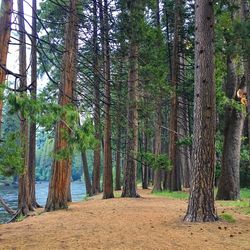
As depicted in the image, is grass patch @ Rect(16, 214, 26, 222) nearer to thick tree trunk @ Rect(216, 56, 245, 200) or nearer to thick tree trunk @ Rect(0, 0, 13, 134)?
thick tree trunk @ Rect(216, 56, 245, 200)

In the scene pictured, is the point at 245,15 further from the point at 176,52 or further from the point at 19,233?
the point at 176,52

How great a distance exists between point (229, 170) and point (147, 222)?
Result: 20.3ft

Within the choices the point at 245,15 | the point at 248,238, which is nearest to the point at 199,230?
the point at 248,238

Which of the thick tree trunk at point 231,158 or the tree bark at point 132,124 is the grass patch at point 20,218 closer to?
the tree bark at point 132,124

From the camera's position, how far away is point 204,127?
8188mm

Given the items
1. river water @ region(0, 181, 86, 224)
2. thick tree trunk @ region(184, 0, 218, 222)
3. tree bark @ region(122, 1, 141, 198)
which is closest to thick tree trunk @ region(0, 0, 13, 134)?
thick tree trunk @ region(184, 0, 218, 222)

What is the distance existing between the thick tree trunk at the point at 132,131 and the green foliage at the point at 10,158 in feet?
32.8

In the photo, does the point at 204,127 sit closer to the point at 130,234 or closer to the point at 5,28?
the point at 130,234

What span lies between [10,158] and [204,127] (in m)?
4.06

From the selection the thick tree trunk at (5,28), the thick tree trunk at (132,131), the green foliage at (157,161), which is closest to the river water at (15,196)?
the thick tree trunk at (132,131)

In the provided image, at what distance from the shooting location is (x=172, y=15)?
74.2ft

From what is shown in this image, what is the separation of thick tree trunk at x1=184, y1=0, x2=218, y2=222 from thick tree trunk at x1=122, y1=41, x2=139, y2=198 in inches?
311

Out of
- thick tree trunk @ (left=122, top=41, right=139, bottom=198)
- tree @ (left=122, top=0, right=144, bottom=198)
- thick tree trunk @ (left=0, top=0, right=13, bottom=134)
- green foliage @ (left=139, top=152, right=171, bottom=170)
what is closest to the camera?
thick tree trunk @ (left=0, top=0, right=13, bottom=134)

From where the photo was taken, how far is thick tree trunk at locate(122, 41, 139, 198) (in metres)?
16.4
